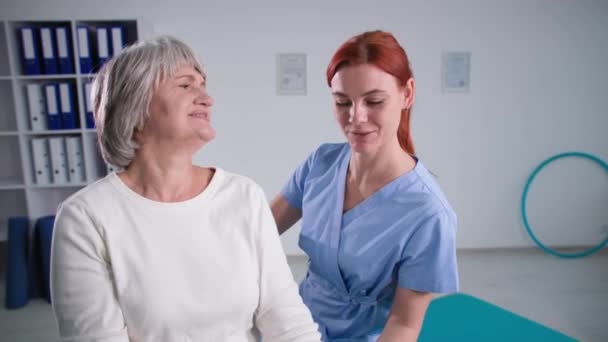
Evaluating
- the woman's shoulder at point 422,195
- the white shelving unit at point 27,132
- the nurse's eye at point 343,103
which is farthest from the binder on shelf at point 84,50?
the woman's shoulder at point 422,195

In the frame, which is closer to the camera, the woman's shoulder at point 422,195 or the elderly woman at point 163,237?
the elderly woman at point 163,237

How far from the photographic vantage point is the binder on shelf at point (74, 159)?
2578 mm

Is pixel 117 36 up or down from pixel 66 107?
up

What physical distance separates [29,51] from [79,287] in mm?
2312

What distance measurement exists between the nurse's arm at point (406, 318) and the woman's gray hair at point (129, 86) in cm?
74

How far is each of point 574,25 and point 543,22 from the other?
0.78ft

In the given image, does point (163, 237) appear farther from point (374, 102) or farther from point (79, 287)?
point (374, 102)

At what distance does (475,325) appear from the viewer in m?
1.36

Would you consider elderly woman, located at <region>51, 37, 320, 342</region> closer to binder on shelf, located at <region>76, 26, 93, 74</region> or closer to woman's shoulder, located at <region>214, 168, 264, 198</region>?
woman's shoulder, located at <region>214, 168, 264, 198</region>

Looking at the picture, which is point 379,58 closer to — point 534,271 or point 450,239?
point 450,239

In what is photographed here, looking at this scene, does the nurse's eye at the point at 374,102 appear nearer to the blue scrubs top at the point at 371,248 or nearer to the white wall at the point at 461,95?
the blue scrubs top at the point at 371,248

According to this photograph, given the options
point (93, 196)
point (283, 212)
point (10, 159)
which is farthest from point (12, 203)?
point (93, 196)

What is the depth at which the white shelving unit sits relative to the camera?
8.14 ft

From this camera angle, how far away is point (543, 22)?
9.69 ft
